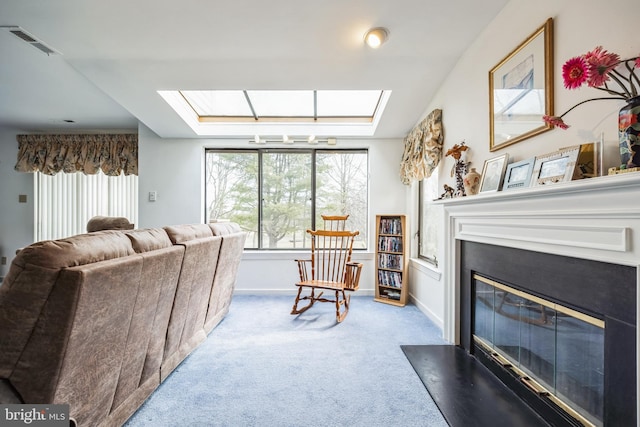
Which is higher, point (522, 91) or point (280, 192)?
point (522, 91)

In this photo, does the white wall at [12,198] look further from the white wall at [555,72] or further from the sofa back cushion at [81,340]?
the white wall at [555,72]

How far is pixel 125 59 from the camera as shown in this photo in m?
2.36

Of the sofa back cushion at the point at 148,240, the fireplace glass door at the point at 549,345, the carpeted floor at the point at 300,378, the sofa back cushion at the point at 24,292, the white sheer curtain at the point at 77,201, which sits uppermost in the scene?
the white sheer curtain at the point at 77,201

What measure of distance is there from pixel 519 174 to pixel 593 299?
27.3 inches

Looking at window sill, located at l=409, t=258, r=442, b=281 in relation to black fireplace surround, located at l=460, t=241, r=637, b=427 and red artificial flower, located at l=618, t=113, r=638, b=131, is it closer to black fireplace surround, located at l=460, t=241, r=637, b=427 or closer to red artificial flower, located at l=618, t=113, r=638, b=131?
black fireplace surround, located at l=460, t=241, r=637, b=427

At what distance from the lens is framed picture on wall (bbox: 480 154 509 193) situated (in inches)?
68.1

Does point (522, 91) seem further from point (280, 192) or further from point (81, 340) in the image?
point (280, 192)

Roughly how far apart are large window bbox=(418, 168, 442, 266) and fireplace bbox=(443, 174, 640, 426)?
40.1 inches

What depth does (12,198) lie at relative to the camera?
14.4ft

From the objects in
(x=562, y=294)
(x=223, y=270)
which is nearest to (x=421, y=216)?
(x=562, y=294)

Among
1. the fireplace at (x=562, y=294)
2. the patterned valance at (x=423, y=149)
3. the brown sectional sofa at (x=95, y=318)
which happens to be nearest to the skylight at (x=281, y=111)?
the patterned valance at (x=423, y=149)

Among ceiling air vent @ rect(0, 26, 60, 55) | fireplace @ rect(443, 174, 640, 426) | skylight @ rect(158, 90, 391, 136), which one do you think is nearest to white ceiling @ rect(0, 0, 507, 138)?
ceiling air vent @ rect(0, 26, 60, 55)

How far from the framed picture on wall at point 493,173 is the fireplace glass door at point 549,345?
2.05ft

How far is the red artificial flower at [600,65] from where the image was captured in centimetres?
101
